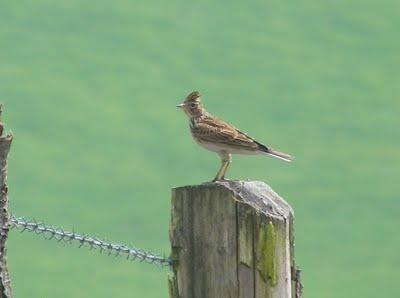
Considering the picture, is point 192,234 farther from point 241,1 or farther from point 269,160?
point 241,1

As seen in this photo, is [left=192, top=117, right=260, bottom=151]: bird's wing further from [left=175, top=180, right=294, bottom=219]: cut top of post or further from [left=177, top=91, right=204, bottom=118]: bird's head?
[left=175, top=180, right=294, bottom=219]: cut top of post

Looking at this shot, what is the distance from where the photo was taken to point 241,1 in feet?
58.5

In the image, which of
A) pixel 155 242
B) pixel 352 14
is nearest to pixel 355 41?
pixel 352 14

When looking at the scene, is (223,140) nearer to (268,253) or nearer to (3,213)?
(268,253)

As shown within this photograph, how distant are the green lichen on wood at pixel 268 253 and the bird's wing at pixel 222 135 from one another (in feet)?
3.55

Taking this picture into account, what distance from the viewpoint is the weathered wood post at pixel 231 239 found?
4.24m

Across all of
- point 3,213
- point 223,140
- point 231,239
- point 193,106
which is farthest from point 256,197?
point 193,106

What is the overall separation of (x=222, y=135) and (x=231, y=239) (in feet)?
3.83

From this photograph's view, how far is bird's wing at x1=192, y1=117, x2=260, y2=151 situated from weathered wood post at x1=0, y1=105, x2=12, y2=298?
1317 millimetres

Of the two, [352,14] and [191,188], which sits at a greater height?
[352,14]

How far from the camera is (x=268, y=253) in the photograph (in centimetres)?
427

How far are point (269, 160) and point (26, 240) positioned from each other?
124 inches

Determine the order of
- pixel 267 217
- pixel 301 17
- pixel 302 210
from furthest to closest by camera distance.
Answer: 1. pixel 301 17
2. pixel 302 210
3. pixel 267 217

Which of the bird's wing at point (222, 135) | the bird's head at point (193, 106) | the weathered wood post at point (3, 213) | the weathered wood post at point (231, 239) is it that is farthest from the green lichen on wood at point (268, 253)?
the bird's head at point (193, 106)
